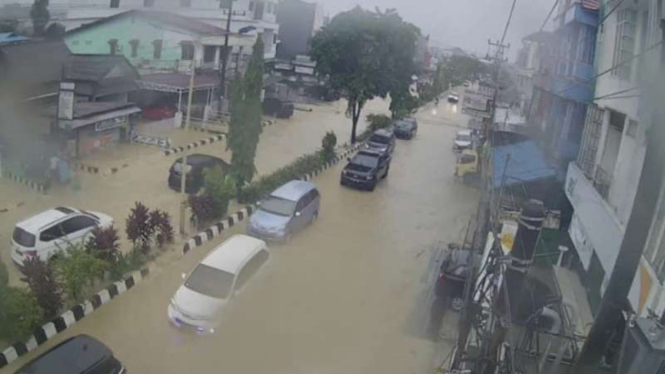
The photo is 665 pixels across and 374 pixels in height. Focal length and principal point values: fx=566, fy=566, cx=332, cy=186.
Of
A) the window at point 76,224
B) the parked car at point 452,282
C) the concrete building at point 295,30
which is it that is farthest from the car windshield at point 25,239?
the concrete building at point 295,30

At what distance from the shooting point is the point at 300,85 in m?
24.3

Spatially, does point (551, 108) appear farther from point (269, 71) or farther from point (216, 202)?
point (269, 71)

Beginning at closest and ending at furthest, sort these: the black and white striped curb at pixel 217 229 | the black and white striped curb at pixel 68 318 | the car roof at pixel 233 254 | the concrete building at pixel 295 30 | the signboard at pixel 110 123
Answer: the black and white striped curb at pixel 68 318 < the car roof at pixel 233 254 < the black and white striped curb at pixel 217 229 < the signboard at pixel 110 123 < the concrete building at pixel 295 30

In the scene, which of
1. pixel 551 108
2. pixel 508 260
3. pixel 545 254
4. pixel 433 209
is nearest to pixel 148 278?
pixel 508 260

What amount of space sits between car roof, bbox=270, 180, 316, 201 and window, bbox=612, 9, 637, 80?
449 cm

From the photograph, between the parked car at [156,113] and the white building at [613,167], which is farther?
the parked car at [156,113]

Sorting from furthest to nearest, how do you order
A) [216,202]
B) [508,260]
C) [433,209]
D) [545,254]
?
[433,209], [216,202], [545,254], [508,260]

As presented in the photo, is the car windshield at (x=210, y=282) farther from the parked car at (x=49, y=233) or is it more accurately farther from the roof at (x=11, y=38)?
the roof at (x=11, y=38)

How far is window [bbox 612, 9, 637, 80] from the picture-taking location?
5.48 m

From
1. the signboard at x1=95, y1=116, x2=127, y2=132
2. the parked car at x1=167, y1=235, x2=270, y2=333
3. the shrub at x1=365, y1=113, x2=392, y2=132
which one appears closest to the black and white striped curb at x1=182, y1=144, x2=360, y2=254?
the parked car at x1=167, y1=235, x2=270, y2=333

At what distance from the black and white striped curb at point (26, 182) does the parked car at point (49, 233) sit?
2.09 m

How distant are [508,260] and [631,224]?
1362mm

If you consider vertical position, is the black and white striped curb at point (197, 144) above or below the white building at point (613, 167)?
below

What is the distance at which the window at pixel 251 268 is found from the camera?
19.7ft
